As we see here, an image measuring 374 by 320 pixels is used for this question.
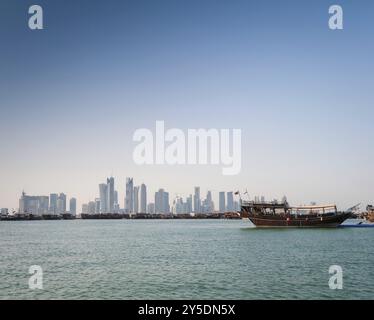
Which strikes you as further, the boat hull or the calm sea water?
the boat hull

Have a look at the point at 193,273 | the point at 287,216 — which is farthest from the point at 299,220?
the point at 193,273

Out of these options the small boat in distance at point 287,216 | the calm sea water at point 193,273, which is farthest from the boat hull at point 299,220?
the calm sea water at point 193,273

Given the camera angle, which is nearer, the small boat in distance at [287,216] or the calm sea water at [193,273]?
the calm sea water at [193,273]

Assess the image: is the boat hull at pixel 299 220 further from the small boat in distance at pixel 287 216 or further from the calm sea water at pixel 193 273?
the calm sea water at pixel 193 273

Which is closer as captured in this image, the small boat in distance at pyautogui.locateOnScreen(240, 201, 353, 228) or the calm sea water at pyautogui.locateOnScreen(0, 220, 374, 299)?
the calm sea water at pyautogui.locateOnScreen(0, 220, 374, 299)

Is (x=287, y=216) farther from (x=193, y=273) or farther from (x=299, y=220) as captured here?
(x=193, y=273)

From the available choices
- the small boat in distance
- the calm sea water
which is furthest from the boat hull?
the calm sea water

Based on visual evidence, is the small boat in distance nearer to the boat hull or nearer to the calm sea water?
the boat hull

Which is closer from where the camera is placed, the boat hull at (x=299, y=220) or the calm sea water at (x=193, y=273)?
the calm sea water at (x=193, y=273)
